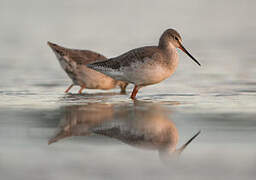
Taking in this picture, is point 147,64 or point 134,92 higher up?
point 147,64

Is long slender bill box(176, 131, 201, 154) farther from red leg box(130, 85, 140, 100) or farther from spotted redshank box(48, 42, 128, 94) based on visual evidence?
spotted redshank box(48, 42, 128, 94)

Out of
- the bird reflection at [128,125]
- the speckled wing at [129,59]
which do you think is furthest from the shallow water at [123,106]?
the speckled wing at [129,59]

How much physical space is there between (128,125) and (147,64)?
2907mm

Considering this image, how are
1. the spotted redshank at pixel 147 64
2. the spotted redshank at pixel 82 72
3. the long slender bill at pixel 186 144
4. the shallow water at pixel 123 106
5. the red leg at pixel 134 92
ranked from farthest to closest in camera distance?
the spotted redshank at pixel 82 72 < the red leg at pixel 134 92 < the spotted redshank at pixel 147 64 < the long slender bill at pixel 186 144 < the shallow water at pixel 123 106

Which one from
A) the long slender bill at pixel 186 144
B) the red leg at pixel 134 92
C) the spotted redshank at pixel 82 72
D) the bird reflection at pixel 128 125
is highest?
the spotted redshank at pixel 82 72

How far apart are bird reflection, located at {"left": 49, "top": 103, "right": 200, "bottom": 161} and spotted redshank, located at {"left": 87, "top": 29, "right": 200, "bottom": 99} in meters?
1.09

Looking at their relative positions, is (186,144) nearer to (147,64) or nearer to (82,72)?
(147,64)

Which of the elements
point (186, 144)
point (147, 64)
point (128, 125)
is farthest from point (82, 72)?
point (186, 144)

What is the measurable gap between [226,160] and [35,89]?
6.07m

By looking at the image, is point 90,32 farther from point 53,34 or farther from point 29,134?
point 29,134

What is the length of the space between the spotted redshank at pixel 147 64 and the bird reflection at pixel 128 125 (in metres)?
1.09

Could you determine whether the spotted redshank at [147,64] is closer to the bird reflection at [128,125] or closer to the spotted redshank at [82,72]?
the spotted redshank at [82,72]

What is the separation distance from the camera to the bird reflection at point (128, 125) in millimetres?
5766

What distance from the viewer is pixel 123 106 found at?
332 inches
